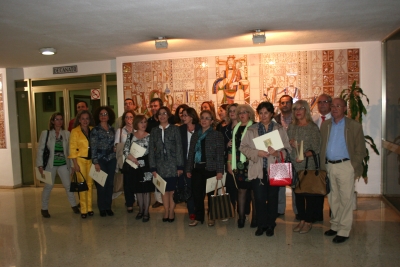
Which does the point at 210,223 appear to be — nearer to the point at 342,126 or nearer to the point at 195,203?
the point at 195,203

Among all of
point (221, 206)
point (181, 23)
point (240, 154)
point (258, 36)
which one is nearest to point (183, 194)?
point (221, 206)

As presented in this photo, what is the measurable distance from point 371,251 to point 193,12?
3.18 meters

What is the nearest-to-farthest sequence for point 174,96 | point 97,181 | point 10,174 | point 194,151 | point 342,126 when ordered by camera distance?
1. point 342,126
2. point 194,151
3. point 97,181
4. point 174,96
5. point 10,174

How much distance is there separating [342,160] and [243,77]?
2.75m

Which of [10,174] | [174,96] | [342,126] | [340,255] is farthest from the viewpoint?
[10,174]

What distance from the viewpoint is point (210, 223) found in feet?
14.3

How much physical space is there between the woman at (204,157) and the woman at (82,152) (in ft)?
5.24

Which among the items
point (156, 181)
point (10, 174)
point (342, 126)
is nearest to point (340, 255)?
point (342, 126)

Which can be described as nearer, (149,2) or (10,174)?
(149,2)

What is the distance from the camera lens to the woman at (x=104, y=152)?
4.74 m

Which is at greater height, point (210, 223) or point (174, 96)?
point (174, 96)

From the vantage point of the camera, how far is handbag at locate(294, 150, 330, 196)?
366 cm

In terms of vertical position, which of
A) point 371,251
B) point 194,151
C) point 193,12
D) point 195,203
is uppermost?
point 193,12

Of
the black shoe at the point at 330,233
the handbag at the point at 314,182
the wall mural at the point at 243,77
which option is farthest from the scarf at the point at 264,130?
the wall mural at the point at 243,77
